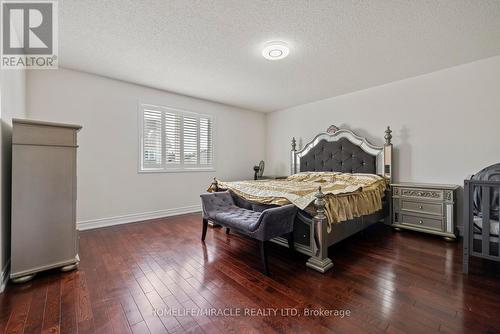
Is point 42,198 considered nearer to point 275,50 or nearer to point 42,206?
point 42,206


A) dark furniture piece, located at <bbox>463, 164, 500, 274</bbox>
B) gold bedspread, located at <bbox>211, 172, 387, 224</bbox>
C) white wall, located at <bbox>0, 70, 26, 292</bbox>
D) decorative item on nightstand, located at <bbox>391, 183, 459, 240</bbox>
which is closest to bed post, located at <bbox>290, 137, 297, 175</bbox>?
gold bedspread, located at <bbox>211, 172, 387, 224</bbox>

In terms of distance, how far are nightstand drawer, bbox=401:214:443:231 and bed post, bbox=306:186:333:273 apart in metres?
Answer: 1.93

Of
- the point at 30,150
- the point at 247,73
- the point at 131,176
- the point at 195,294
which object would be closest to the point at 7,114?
the point at 30,150

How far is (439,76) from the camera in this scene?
3396 mm

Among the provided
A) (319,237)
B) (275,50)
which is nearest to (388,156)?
(319,237)

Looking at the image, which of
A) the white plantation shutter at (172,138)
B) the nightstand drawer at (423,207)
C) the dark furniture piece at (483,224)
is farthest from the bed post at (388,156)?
the white plantation shutter at (172,138)

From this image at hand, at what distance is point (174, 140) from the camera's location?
4.57 m

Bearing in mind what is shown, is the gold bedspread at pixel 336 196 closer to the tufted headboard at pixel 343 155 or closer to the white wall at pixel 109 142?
the tufted headboard at pixel 343 155

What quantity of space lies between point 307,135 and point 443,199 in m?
2.77

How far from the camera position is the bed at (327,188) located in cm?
226

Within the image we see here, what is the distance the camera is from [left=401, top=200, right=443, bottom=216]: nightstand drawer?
3.12m

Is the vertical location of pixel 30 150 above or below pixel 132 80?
below

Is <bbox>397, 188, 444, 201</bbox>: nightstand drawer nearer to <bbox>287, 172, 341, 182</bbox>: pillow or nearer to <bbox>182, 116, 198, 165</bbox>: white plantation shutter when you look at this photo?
<bbox>287, 172, 341, 182</bbox>: pillow

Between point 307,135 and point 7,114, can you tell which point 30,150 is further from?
point 307,135
